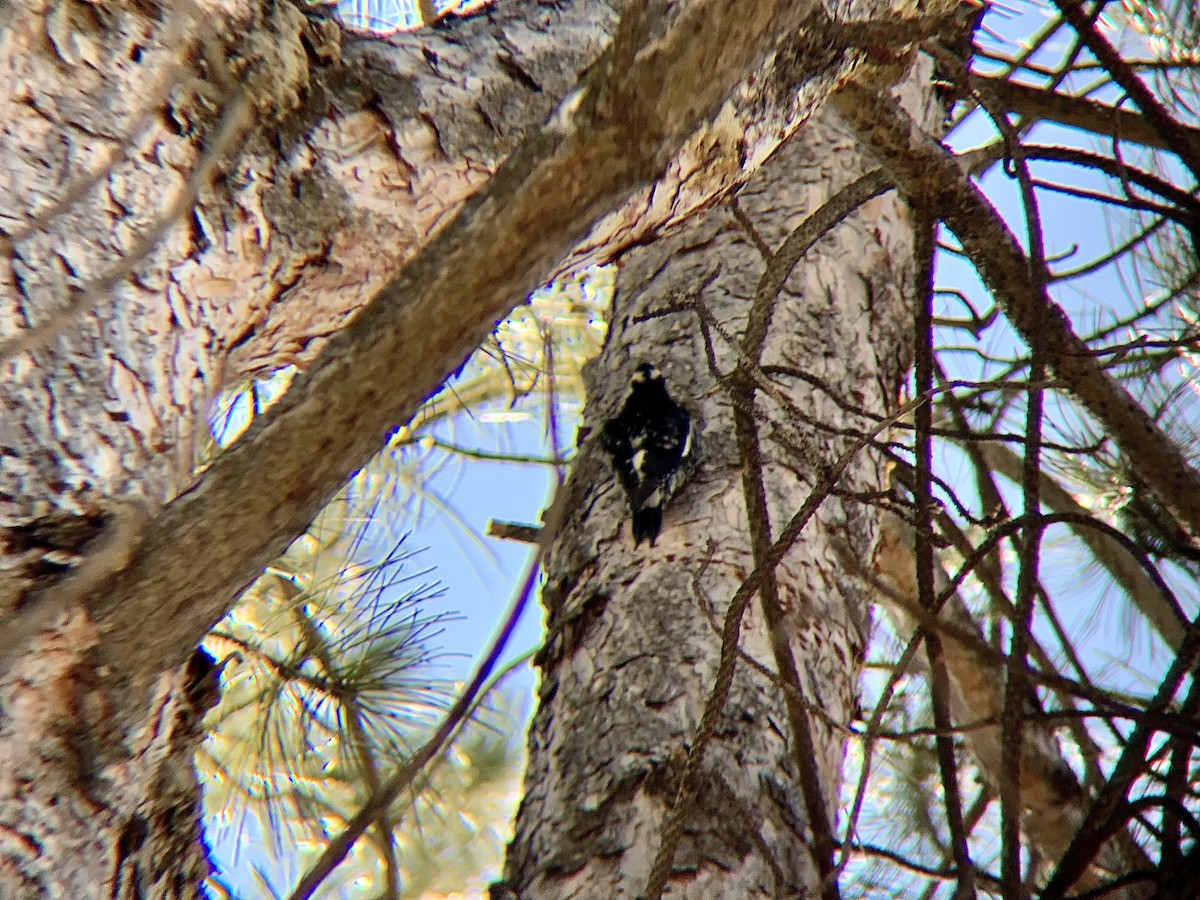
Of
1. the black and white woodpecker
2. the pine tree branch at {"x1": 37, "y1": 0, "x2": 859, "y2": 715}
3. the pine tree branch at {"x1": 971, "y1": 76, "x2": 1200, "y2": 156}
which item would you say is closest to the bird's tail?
the black and white woodpecker

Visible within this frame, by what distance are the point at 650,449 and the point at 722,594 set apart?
13.2 inches

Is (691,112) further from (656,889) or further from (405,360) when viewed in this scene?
(656,889)

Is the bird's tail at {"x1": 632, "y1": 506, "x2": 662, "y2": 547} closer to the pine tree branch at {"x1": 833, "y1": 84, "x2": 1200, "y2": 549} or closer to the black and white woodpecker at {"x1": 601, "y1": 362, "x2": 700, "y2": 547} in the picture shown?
the black and white woodpecker at {"x1": 601, "y1": 362, "x2": 700, "y2": 547}

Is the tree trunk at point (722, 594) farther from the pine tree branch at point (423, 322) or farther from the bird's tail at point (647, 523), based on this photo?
the pine tree branch at point (423, 322)

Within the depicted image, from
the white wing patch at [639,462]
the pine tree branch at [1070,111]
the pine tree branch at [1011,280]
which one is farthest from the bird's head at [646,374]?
the pine tree branch at [1070,111]

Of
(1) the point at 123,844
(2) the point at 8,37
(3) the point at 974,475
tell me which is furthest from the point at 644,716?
(3) the point at 974,475

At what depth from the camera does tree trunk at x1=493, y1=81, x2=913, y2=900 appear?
1123 millimetres

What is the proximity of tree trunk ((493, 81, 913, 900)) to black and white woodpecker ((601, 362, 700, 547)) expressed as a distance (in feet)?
0.06

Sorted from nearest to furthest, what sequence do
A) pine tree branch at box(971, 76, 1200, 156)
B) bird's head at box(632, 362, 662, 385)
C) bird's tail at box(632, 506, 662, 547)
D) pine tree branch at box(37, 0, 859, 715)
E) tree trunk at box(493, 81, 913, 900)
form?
pine tree branch at box(37, 0, 859, 715)
tree trunk at box(493, 81, 913, 900)
bird's tail at box(632, 506, 662, 547)
bird's head at box(632, 362, 662, 385)
pine tree branch at box(971, 76, 1200, 156)

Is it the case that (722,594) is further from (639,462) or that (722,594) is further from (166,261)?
(166,261)

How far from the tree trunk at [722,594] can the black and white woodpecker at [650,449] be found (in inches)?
0.8

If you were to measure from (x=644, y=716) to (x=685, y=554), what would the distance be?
0.23m

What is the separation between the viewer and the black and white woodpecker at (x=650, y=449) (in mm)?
1465

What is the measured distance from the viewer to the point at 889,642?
264 centimetres
